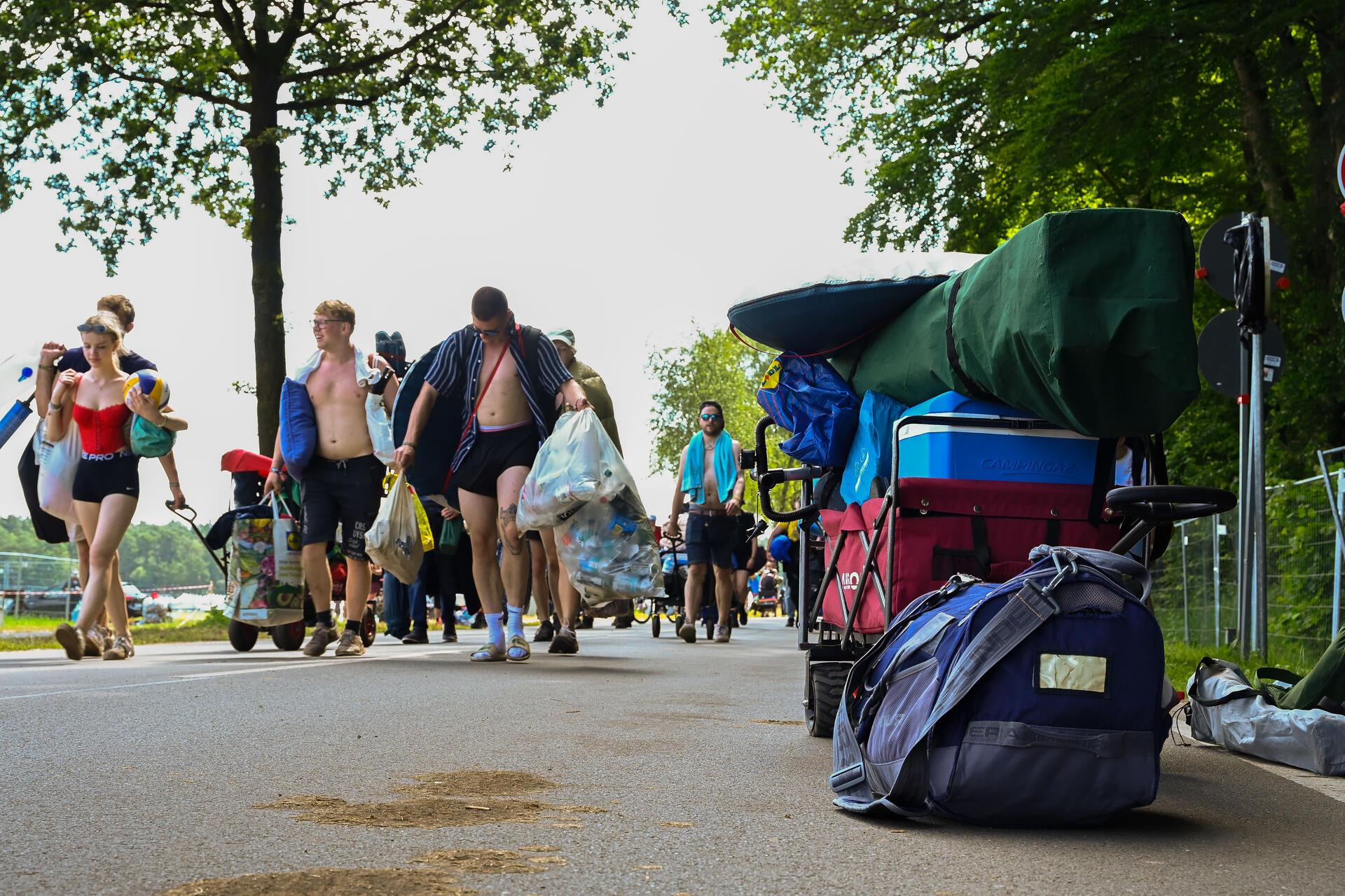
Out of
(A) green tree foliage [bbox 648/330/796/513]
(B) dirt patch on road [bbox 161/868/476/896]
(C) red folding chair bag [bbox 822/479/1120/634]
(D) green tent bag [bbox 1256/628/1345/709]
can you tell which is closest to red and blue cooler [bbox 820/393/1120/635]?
(C) red folding chair bag [bbox 822/479/1120/634]

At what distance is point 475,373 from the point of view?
10531 mm

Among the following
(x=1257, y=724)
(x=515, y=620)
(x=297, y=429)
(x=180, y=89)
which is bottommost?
(x=1257, y=724)

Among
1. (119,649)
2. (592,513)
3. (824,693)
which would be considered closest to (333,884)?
(824,693)

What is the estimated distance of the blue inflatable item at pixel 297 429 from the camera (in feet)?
36.7

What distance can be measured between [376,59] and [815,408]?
66.0ft

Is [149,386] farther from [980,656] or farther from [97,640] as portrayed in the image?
[980,656]

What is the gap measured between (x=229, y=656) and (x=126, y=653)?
760 millimetres

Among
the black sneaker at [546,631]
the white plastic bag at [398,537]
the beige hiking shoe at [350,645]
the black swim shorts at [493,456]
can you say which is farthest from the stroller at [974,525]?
the black sneaker at [546,631]

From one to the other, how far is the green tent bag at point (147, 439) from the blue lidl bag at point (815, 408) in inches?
237

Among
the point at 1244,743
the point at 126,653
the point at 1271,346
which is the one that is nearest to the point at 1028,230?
the point at 1244,743

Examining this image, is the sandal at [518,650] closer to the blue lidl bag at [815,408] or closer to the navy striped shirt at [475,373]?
the navy striped shirt at [475,373]

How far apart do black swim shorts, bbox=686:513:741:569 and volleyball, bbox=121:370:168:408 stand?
20.3 ft

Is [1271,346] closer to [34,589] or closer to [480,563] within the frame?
[480,563]

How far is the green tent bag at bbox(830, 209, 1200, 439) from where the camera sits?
4.56 metres
